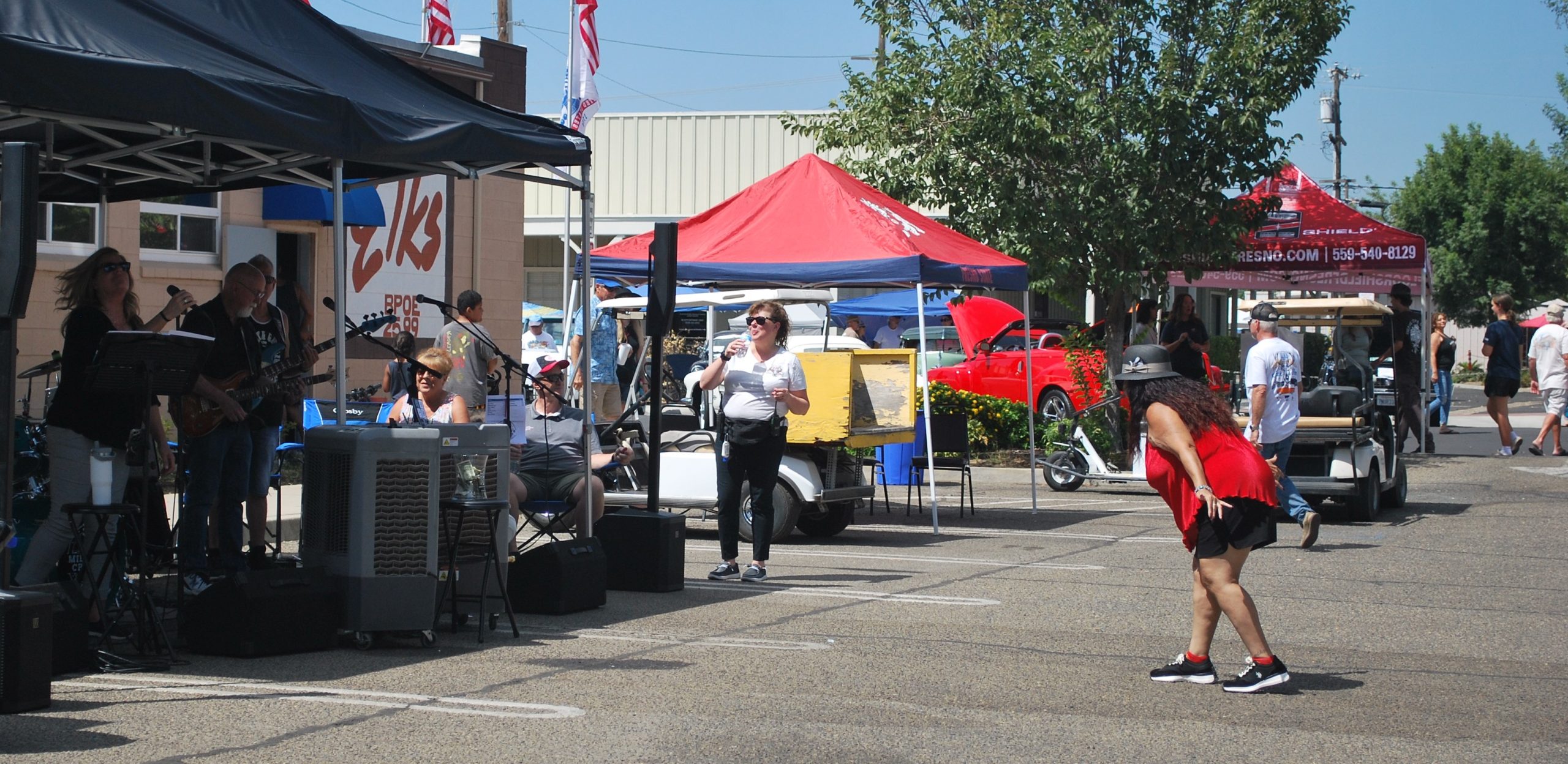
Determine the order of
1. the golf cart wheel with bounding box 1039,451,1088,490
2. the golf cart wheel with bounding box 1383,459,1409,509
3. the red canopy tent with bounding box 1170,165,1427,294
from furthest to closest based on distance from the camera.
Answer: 1. the red canopy tent with bounding box 1170,165,1427,294
2. the golf cart wheel with bounding box 1039,451,1088,490
3. the golf cart wheel with bounding box 1383,459,1409,509

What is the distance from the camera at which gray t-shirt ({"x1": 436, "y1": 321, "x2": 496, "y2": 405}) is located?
12.0 meters

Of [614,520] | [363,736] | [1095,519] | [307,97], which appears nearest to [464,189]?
[1095,519]

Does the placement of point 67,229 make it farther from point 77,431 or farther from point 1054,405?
point 1054,405

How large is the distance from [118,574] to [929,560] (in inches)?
232

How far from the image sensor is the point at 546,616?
8883mm

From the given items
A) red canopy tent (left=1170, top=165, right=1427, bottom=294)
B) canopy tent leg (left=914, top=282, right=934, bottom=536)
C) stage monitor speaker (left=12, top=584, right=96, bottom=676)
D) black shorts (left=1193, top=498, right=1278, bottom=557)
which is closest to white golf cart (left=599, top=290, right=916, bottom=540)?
canopy tent leg (left=914, top=282, right=934, bottom=536)

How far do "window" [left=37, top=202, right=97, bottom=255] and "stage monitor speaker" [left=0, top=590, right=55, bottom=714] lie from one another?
34.2 feet

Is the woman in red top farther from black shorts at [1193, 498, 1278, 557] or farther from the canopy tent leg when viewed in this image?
the canopy tent leg

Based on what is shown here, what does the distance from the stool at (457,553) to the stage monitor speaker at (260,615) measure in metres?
0.59

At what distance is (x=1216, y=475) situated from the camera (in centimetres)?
699

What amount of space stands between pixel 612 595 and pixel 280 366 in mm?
2396

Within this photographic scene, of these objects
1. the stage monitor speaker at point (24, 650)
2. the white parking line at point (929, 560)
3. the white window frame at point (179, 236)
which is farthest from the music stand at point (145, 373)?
the white window frame at point (179, 236)

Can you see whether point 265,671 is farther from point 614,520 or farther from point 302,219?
point 302,219

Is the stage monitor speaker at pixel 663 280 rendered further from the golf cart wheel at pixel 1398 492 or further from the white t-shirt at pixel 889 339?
the white t-shirt at pixel 889 339
